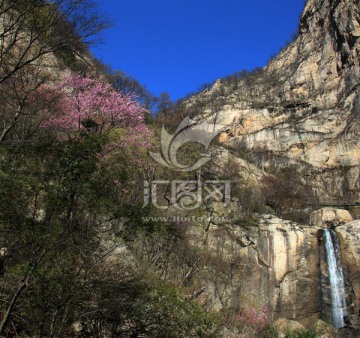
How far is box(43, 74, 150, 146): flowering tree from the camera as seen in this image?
1167 cm

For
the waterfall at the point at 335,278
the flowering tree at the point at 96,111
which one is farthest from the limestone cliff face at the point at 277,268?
the flowering tree at the point at 96,111

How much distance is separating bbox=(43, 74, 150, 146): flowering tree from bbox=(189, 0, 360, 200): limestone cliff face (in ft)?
92.0

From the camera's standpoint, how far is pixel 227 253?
1747 centimetres

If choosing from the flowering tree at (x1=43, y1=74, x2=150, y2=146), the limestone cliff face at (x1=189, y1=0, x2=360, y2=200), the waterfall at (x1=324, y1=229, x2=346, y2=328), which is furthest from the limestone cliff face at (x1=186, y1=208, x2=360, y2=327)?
the limestone cliff face at (x1=189, y1=0, x2=360, y2=200)

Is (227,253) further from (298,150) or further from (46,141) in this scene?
(298,150)

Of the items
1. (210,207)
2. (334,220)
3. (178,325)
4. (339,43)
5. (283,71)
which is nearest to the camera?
(178,325)

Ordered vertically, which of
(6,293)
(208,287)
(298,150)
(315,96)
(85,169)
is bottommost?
(208,287)

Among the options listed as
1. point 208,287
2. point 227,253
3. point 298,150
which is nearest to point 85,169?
point 208,287

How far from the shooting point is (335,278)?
18.3 metres

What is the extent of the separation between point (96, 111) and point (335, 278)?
14.1 metres

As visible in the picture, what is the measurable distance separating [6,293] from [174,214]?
7927 mm

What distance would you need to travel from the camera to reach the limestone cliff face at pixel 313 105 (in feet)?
127

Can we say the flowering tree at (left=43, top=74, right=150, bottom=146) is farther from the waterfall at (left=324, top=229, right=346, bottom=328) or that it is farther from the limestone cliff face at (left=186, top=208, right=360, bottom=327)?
the waterfall at (left=324, top=229, right=346, bottom=328)

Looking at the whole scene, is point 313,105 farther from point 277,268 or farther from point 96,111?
point 96,111
